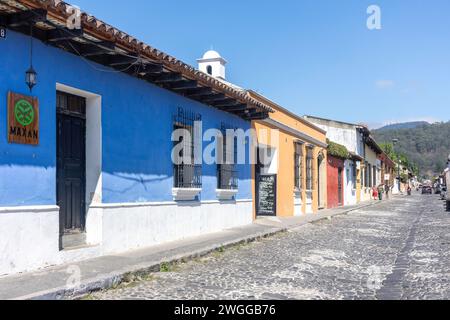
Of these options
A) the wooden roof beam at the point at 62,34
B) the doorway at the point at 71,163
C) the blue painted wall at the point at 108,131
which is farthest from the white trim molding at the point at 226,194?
the wooden roof beam at the point at 62,34

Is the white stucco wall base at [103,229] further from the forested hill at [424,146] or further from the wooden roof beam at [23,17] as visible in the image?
the forested hill at [424,146]

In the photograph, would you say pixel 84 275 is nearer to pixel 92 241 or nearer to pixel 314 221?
pixel 92 241

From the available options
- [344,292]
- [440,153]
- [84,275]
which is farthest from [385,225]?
[440,153]

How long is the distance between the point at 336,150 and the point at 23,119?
20886mm

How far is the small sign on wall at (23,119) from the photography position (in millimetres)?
6074

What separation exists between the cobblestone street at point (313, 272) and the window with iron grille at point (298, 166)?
7.23m

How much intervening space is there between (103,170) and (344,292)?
13.6ft

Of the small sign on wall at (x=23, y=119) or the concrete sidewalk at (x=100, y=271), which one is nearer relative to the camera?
the concrete sidewalk at (x=100, y=271)

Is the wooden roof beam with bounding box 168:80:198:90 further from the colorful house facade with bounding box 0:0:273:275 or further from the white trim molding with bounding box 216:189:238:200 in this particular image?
the white trim molding with bounding box 216:189:238:200

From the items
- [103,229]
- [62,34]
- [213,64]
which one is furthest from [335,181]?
[62,34]

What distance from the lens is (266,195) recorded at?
15.3 meters

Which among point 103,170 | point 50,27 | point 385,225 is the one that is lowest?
point 385,225
